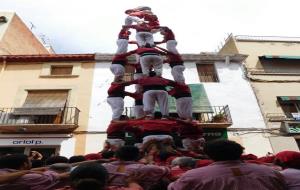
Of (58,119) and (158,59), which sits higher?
(58,119)

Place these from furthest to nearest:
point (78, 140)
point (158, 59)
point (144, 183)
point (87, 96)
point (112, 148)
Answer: point (87, 96)
point (78, 140)
point (158, 59)
point (112, 148)
point (144, 183)

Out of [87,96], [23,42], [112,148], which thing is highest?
[23,42]

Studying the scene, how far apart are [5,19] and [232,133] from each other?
17280 millimetres

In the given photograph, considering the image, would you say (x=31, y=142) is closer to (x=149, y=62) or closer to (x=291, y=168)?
(x=149, y=62)

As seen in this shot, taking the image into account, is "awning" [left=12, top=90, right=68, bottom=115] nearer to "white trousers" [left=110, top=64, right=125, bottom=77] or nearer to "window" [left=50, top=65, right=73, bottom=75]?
"window" [left=50, top=65, right=73, bottom=75]

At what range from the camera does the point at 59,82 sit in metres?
18.4

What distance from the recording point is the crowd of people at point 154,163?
2498 mm

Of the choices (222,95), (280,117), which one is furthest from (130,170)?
(280,117)

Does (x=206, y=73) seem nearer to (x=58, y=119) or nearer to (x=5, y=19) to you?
(x=58, y=119)

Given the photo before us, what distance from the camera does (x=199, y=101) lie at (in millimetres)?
17266

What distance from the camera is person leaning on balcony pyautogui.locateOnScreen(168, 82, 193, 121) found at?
24.6 feet

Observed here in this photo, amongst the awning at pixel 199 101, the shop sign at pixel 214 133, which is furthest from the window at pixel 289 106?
the awning at pixel 199 101

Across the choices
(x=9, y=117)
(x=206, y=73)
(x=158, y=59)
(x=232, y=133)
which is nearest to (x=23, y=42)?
(x=9, y=117)

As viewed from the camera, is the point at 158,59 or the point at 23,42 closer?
the point at 158,59
